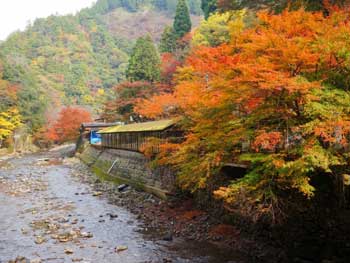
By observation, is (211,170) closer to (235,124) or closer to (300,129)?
(235,124)

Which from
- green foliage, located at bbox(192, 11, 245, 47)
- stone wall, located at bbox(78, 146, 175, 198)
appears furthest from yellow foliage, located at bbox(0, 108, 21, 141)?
green foliage, located at bbox(192, 11, 245, 47)

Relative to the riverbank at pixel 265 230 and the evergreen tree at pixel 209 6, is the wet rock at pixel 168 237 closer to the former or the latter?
the riverbank at pixel 265 230

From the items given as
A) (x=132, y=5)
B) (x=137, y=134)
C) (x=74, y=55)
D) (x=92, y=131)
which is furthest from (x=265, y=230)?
(x=132, y=5)

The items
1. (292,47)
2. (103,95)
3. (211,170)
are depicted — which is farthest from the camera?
(103,95)

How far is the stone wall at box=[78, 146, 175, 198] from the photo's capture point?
66.2 feet

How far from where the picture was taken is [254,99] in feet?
34.0

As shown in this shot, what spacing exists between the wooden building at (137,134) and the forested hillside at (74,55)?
109ft

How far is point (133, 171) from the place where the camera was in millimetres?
26125

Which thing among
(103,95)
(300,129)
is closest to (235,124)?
(300,129)

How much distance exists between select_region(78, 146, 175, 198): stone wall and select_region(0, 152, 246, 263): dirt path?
99.0 inches

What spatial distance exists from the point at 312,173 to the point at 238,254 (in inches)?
142

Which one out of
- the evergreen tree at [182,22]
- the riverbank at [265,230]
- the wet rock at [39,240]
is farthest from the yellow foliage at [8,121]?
the wet rock at [39,240]

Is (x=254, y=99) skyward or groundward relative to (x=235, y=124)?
skyward

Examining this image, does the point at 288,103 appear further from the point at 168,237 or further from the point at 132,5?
the point at 132,5
